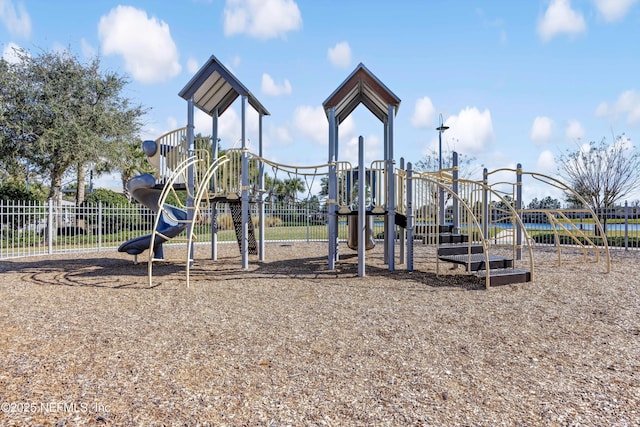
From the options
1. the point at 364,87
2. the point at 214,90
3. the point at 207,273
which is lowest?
the point at 207,273

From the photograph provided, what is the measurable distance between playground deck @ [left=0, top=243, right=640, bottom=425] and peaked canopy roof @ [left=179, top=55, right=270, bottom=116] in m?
4.95

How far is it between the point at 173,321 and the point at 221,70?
6679 mm

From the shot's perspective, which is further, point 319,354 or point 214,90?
point 214,90

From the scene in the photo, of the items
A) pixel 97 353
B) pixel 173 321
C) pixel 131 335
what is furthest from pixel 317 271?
pixel 97 353

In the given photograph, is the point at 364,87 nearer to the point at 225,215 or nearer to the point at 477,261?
the point at 477,261

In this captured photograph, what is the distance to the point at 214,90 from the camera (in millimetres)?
10742

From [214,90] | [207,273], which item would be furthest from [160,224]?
[214,90]

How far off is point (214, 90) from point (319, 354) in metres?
8.73

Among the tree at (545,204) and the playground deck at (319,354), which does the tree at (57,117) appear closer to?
the playground deck at (319,354)

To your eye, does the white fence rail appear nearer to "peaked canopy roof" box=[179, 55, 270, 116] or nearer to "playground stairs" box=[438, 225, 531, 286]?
"peaked canopy roof" box=[179, 55, 270, 116]

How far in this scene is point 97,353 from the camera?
3.89 meters

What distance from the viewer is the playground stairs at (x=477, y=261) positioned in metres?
7.43

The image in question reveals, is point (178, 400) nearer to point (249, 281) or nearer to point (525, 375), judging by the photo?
point (525, 375)

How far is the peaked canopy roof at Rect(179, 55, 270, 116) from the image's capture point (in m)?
9.67
